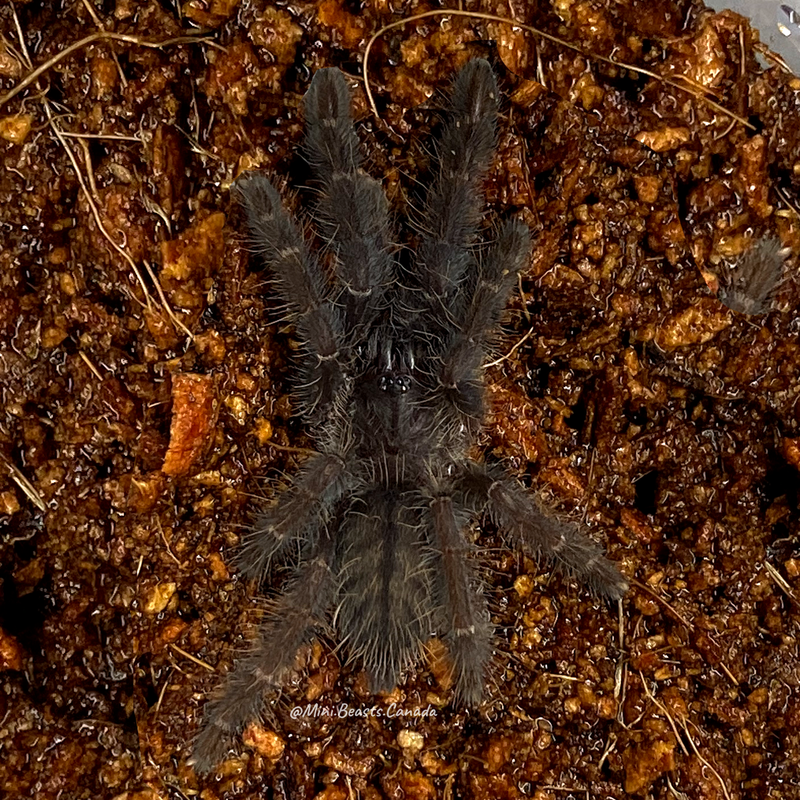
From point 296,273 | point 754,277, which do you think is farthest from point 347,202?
point 754,277

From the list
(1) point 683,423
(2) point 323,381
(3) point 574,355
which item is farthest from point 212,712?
(1) point 683,423

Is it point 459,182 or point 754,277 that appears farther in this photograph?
point 754,277

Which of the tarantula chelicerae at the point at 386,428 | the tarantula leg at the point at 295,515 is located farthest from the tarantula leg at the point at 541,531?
the tarantula leg at the point at 295,515

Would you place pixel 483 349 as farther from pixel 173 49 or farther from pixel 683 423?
pixel 173 49

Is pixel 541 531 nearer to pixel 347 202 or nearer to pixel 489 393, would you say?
pixel 489 393

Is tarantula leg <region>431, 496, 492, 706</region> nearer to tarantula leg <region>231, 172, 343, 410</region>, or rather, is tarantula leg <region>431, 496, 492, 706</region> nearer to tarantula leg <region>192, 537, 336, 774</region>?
tarantula leg <region>192, 537, 336, 774</region>

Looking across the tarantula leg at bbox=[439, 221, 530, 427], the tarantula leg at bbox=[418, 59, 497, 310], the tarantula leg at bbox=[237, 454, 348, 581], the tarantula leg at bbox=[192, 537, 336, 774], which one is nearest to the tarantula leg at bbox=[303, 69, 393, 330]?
the tarantula leg at bbox=[418, 59, 497, 310]

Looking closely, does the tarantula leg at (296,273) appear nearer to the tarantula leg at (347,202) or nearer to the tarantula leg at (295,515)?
the tarantula leg at (347,202)
